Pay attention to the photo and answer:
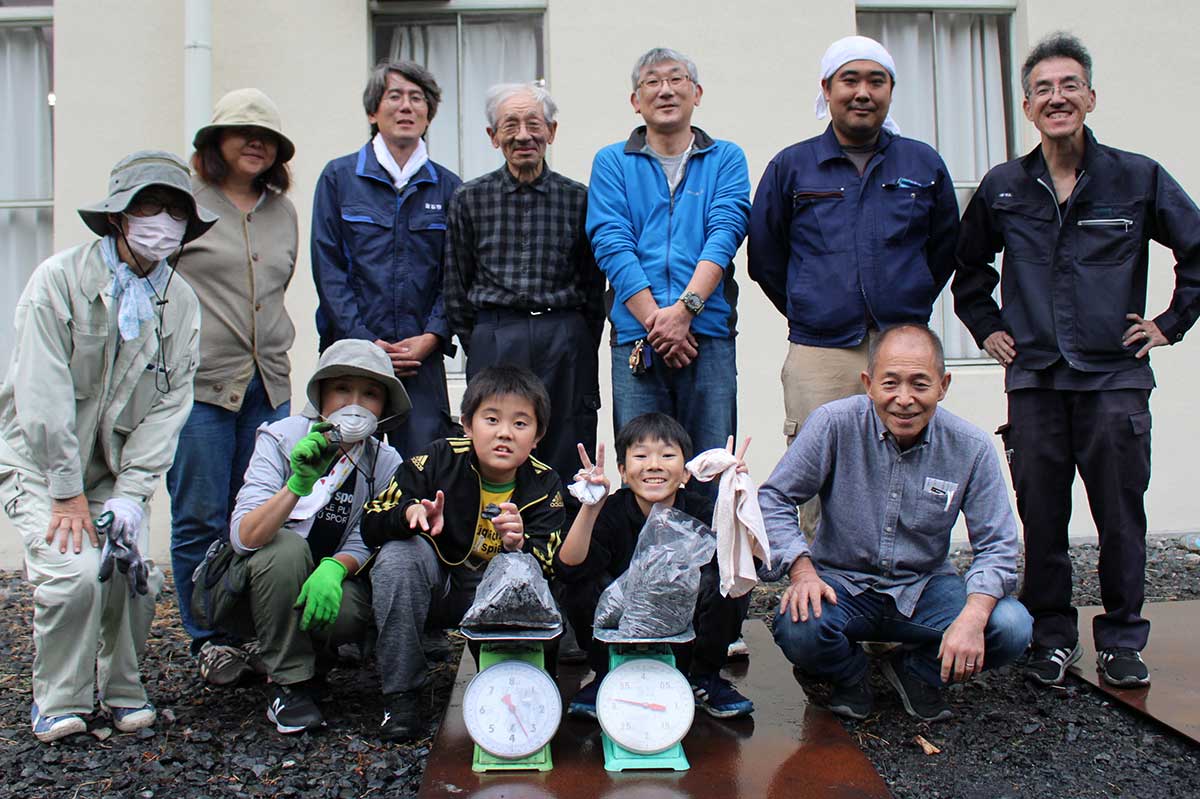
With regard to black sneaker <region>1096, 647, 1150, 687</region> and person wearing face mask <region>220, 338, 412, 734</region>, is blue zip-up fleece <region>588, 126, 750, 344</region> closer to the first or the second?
person wearing face mask <region>220, 338, 412, 734</region>

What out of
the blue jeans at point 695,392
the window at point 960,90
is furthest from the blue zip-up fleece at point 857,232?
the window at point 960,90

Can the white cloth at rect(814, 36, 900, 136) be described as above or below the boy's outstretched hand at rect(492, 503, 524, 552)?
above

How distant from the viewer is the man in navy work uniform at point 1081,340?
3.57 m

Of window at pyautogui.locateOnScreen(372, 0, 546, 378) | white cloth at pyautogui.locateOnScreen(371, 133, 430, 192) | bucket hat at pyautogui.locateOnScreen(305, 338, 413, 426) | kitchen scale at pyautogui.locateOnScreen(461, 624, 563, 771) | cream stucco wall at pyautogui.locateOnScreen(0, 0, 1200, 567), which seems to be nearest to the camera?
kitchen scale at pyautogui.locateOnScreen(461, 624, 563, 771)

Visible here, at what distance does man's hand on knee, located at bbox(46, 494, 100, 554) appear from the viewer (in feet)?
10.3

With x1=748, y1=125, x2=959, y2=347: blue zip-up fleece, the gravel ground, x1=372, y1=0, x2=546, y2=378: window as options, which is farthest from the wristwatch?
x1=372, y1=0, x2=546, y2=378: window

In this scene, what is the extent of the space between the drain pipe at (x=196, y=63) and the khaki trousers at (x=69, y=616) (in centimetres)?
280

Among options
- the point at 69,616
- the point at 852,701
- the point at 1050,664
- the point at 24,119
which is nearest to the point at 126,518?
the point at 69,616

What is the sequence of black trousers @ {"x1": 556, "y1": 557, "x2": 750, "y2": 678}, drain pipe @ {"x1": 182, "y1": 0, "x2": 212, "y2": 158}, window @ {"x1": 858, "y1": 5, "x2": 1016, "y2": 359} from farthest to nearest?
1. window @ {"x1": 858, "y1": 5, "x2": 1016, "y2": 359}
2. drain pipe @ {"x1": 182, "y1": 0, "x2": 212, "y2": 158}
3. black trousers @ {"x1": 556, "y1": 557, "x2": 750, "y2": 678}

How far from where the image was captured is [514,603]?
9.53 ft

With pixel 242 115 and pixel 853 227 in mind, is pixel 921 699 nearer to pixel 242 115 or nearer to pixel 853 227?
pixel 853 227

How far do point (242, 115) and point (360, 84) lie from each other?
203cm

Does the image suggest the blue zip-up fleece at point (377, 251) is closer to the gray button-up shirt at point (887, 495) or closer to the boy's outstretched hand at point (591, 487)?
the boy's outstretched hand at point (591, 487)

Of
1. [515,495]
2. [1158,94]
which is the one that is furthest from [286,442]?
[1158,94]
